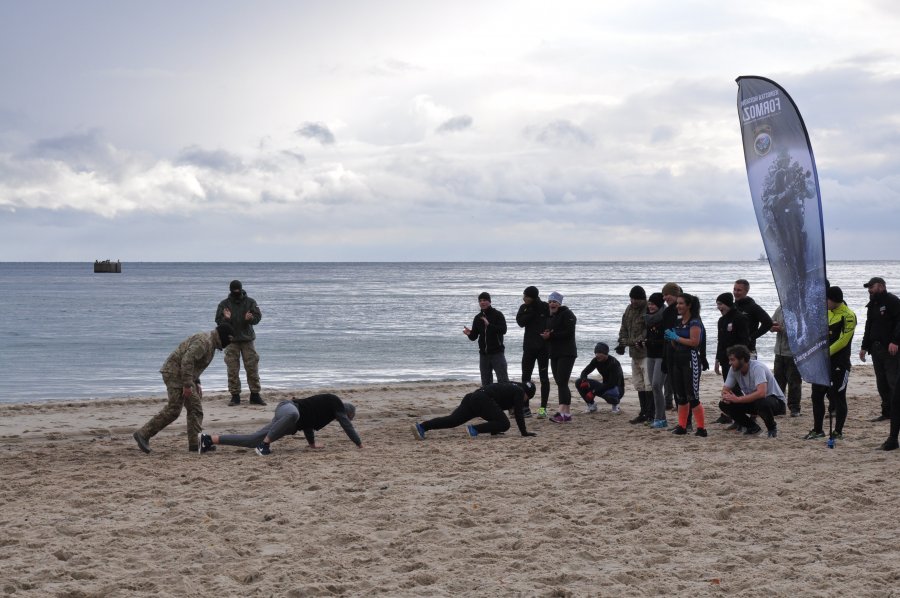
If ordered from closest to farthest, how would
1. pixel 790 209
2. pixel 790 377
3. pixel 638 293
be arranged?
1. pixel 790 209
2. pixel 638 293
3. pixel 790 377

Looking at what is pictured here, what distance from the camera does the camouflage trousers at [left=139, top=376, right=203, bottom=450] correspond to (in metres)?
9.08

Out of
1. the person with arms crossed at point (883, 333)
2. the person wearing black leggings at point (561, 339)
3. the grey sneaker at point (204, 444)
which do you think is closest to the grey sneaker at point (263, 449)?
the grey sneaker at point (204, 444)

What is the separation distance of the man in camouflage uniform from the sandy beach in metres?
0.27

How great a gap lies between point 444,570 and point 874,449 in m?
5.34

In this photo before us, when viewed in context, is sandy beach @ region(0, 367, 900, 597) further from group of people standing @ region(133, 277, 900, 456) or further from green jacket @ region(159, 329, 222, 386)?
green jacket @ region(159, 329, 222, 386)

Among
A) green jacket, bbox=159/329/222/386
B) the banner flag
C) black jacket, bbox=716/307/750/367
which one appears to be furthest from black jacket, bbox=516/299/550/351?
green jacket, bbox=159/329/222/386

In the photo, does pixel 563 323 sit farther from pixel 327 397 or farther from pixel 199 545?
pixel 199 545

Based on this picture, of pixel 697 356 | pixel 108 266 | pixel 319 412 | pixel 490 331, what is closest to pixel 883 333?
pixel 697 356

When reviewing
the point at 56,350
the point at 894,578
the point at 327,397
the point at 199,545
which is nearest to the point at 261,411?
the point at 327,397

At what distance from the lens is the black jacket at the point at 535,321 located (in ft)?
36.8

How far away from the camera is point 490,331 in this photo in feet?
37.5

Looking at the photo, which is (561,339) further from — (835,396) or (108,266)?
(108,266)

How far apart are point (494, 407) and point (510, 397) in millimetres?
205

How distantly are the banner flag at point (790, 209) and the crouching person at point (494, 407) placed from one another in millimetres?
2837
